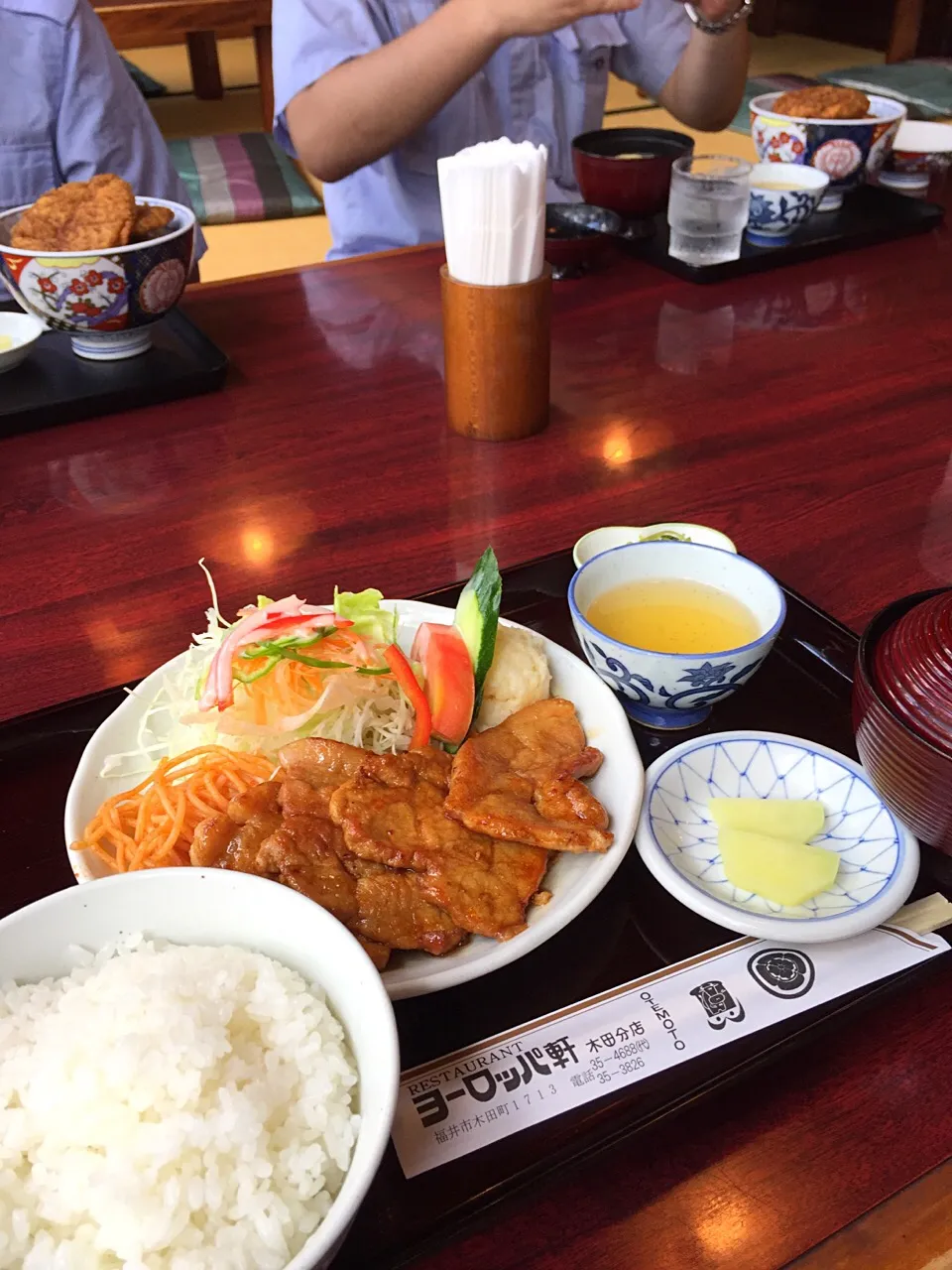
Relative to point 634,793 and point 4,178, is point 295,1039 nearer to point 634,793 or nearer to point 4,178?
point 634,793

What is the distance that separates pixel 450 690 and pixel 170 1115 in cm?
58

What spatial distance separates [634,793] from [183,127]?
7314mm

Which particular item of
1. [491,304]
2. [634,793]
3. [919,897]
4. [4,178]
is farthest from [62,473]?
[4,178]

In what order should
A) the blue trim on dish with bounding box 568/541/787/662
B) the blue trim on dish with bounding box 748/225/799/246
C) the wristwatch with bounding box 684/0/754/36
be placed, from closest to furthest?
the blue trim on dish with bounding box 568/541/787/662
the blue trim on dish with bounding box 748/225/799/246
the wristwatch with bounding box 684/0/754/36

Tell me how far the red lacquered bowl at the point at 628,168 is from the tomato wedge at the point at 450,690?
1.75 metres

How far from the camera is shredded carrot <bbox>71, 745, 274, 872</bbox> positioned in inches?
39.8

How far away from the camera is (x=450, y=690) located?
3.88ft

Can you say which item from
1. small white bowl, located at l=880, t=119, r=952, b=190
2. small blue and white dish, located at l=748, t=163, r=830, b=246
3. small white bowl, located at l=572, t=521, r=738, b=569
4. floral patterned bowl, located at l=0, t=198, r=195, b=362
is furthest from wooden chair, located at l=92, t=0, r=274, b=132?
small white bowl, located at l=572, t=521, r=738, b=569

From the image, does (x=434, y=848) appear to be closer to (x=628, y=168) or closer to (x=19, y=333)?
(x=19, y=333)

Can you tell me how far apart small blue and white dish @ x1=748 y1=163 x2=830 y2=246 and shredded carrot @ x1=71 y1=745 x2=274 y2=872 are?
208cm

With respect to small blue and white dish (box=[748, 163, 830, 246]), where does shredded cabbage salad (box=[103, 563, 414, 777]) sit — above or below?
below

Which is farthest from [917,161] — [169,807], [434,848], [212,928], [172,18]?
[172,18]

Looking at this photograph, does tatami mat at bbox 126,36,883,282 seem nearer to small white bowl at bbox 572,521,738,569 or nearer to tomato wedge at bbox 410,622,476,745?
small white bowl at bbox 572,521,738,569

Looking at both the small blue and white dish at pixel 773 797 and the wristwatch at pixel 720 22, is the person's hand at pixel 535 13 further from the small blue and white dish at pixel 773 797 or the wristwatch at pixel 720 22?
the small blue and white dish at pixel 773 797
